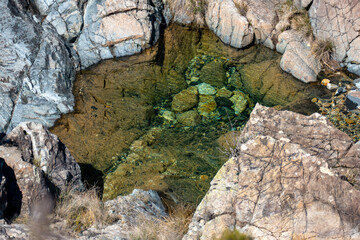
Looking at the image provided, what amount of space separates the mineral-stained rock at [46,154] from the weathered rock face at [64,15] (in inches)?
150

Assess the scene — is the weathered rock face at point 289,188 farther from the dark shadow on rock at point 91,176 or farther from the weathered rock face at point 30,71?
the weathered rock face at point 30,71

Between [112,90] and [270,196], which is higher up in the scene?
[270,196]

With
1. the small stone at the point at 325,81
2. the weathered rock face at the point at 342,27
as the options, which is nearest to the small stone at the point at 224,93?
the small stone at the point at 325,81

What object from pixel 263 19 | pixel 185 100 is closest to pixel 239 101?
pixel 185 100

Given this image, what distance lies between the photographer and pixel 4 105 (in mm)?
6258

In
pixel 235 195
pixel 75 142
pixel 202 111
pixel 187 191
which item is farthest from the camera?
pixel 202 111

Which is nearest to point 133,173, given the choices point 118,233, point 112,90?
point 118,233

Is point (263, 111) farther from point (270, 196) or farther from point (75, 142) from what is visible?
point (75, 142)

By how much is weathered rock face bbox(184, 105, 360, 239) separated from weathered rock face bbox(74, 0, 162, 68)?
202 inches

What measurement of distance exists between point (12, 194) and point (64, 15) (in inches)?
205

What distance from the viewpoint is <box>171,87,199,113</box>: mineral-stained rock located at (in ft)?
22.5

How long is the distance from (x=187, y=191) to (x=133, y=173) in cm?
97

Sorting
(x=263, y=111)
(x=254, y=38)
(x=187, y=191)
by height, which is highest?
(x=263, y=111)

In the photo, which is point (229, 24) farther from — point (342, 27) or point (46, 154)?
point (46, 154)
